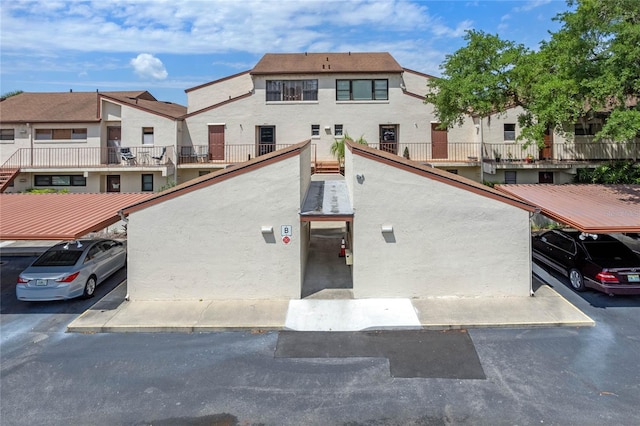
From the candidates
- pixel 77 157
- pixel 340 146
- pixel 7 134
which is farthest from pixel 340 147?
pixel 7 134

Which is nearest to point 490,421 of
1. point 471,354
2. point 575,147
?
point 471,354

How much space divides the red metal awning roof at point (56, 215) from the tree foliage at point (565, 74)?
15.7 m

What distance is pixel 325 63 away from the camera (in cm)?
2664

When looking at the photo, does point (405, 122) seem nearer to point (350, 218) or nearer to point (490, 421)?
point (350, 218)

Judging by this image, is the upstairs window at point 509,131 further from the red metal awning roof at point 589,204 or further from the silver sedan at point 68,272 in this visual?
the silver sedan at point 68,272

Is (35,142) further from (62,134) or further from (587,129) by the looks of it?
(587,129)

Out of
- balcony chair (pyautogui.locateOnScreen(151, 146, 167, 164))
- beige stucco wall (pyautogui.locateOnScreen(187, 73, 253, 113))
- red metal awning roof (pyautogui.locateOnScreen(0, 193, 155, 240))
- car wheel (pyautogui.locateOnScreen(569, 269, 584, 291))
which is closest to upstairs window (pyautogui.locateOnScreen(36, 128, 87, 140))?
balcony chair (pyautogui.locateOnScreen(151, 146, 167, 164))

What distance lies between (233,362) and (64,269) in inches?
254

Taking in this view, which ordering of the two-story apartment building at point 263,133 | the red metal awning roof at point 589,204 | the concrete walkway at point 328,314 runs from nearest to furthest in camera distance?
1. the concrete walkway at point 328,314
2. the red metal awning roof at point 589,204
3. the two-story apartment building at point 263,133

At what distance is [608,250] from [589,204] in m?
1.88

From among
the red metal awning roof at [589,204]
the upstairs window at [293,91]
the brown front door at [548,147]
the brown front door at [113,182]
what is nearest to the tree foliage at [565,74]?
the red metal awning roof at [589,204]

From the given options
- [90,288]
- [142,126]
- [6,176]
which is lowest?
[90,288]

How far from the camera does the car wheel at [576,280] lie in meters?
11.2

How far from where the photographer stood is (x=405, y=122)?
24.6 metres
